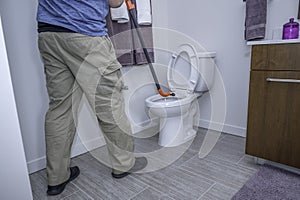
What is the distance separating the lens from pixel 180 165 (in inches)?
53.7

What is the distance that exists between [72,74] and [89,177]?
626 millimetres

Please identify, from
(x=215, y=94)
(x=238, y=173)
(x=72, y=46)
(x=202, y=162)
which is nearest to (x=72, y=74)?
(x=72, y=46)

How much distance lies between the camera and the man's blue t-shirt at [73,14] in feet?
3.20

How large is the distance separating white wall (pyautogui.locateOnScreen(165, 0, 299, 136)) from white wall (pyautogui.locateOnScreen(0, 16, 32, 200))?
149 cm

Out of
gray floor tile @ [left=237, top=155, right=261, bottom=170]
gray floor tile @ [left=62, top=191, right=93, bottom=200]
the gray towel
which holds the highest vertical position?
the gray towel

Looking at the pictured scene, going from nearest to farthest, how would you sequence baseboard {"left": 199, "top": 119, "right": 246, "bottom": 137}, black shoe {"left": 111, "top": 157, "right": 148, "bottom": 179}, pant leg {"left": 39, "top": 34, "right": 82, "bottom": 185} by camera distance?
pant leg {"left": 39, "top": 34, "right": 82, "bottom": 185}, black shoe {"left": 111, "top": 157, "right": 148, "bottom": 179}, baseboard {"left": 199, "top": 119, "right": 246, "bottom": 137}

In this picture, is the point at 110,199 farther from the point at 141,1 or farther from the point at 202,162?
the point at 141,1

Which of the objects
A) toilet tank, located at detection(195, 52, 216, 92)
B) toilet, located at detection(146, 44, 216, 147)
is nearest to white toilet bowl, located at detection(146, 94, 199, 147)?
toilet, located at detection(146, 44, 216, 147)

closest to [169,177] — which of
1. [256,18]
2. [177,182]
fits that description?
[177,182]

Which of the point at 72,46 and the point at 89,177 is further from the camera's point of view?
the point at 89,177

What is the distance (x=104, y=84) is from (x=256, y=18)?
3.52 ft

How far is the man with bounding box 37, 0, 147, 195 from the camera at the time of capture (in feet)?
3.29

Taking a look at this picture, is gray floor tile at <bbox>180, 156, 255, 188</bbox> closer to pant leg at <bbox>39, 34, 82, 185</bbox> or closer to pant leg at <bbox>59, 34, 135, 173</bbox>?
pant leg at <bbox>59, 34, 135, 173</bbox>

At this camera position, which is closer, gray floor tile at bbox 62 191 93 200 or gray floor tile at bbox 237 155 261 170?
gray floor tile at bbox 62 191 93 200
